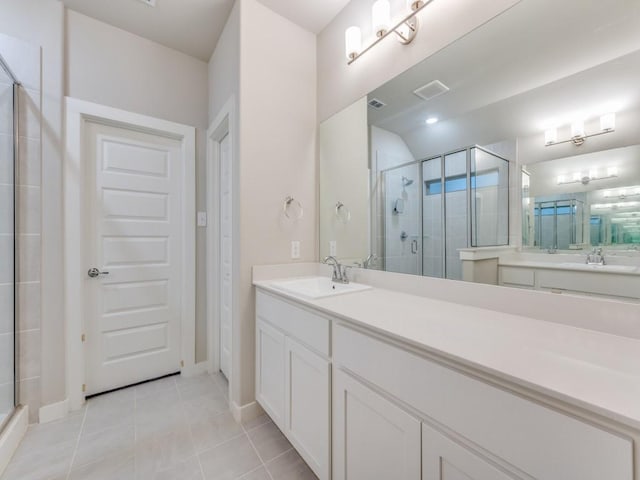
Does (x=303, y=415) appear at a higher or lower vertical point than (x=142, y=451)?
higher

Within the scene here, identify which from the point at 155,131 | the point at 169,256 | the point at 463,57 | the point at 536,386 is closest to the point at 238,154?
the point at 155,131

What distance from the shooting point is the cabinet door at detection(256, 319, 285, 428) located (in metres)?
1.43

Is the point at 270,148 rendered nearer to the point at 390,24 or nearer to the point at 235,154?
the point at 235,154

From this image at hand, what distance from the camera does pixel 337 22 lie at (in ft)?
6.04

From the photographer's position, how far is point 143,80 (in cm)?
211

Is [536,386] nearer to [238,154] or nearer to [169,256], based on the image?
[238,154]

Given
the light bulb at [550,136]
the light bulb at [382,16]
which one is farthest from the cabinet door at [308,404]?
the light bulb at [382,16]

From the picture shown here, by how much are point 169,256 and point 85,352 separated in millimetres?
850

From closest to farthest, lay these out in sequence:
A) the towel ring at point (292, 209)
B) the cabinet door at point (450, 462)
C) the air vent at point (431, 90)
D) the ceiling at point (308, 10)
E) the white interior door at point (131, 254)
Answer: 1. the cabinet door at point (450, 462)
2. the air vent at point (431, 90)
3. the ceiling at point (308, 10)
4. the towel ring at point (292, 209)
5. the white interior door at point (131, 254)

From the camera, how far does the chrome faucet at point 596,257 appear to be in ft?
2.84

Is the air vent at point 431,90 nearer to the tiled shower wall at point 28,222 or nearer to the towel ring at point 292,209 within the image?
the towel ring at point 292,209

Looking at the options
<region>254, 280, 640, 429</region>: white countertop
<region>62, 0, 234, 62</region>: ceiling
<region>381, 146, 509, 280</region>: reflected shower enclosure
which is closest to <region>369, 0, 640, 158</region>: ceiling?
<region>381, 146, 509, 280</region>: reflected shower enclosure

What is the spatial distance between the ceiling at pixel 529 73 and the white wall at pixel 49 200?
7.12ft

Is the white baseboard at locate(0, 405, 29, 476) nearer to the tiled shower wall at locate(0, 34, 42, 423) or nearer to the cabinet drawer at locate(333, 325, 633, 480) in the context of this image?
the tiled shower wall at locate(0, 34, 42, 423)
